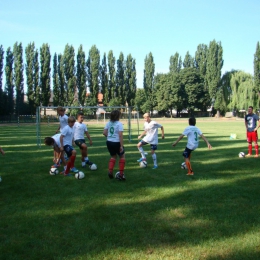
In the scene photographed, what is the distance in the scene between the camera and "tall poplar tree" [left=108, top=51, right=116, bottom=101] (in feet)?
227

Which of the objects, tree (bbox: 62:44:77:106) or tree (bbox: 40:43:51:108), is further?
tree (bbox: 62:44:77:106)

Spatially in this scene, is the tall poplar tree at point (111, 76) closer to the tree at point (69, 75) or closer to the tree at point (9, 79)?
the tree at point (69, 75)

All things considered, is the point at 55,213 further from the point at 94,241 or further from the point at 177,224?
the point at 177,224

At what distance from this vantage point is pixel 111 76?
2758 inches

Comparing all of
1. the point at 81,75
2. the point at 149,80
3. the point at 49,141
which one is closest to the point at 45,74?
the point at 81,75

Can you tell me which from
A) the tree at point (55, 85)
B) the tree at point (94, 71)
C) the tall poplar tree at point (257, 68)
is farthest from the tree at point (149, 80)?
the tall poplar tree at point (257, 68)

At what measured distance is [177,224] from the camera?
4.74 m

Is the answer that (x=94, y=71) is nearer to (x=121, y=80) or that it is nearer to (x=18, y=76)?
(x=121, y=80)

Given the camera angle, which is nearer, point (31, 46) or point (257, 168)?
point (257, 168)

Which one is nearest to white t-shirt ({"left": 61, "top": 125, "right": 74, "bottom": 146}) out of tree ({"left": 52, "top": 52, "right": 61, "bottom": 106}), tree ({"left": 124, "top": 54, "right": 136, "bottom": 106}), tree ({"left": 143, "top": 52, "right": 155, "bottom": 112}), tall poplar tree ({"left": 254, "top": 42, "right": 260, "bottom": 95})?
tall poplar tree ({"left": 254, "top": 42, "right": 260, "bottom": 95})

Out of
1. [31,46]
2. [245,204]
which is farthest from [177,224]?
[31,46]

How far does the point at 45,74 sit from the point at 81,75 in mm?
7817

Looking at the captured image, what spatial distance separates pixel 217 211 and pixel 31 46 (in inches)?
2491

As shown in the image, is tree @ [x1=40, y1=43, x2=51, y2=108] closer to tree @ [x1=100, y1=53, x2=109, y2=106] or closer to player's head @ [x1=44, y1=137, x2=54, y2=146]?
tree @ [x1=100, y1=53, x2=109, y2=106]
